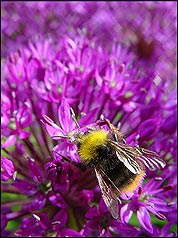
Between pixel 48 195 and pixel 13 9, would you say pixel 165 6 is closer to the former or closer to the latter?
pixel 13 9

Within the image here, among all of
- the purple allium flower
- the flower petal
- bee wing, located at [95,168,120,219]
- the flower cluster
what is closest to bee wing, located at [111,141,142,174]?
bee wing, located at [95,168,120,219]

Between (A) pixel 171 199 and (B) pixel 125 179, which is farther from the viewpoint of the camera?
(A) pixel 171 199

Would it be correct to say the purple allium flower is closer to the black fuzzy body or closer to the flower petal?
the flower petal

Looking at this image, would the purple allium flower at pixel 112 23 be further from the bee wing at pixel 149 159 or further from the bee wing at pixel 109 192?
the bee wing at pixel 109 192

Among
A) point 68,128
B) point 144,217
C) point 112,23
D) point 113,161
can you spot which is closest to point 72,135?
point 68,128

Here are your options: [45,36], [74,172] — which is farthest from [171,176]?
[45,36]

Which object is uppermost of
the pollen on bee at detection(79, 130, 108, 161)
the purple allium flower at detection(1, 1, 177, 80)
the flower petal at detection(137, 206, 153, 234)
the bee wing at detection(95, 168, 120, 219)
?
the purple allium flower at detection(1, 1, 177, 80)

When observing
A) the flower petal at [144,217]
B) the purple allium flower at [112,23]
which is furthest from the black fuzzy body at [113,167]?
the purple allium flower at [112,23]
